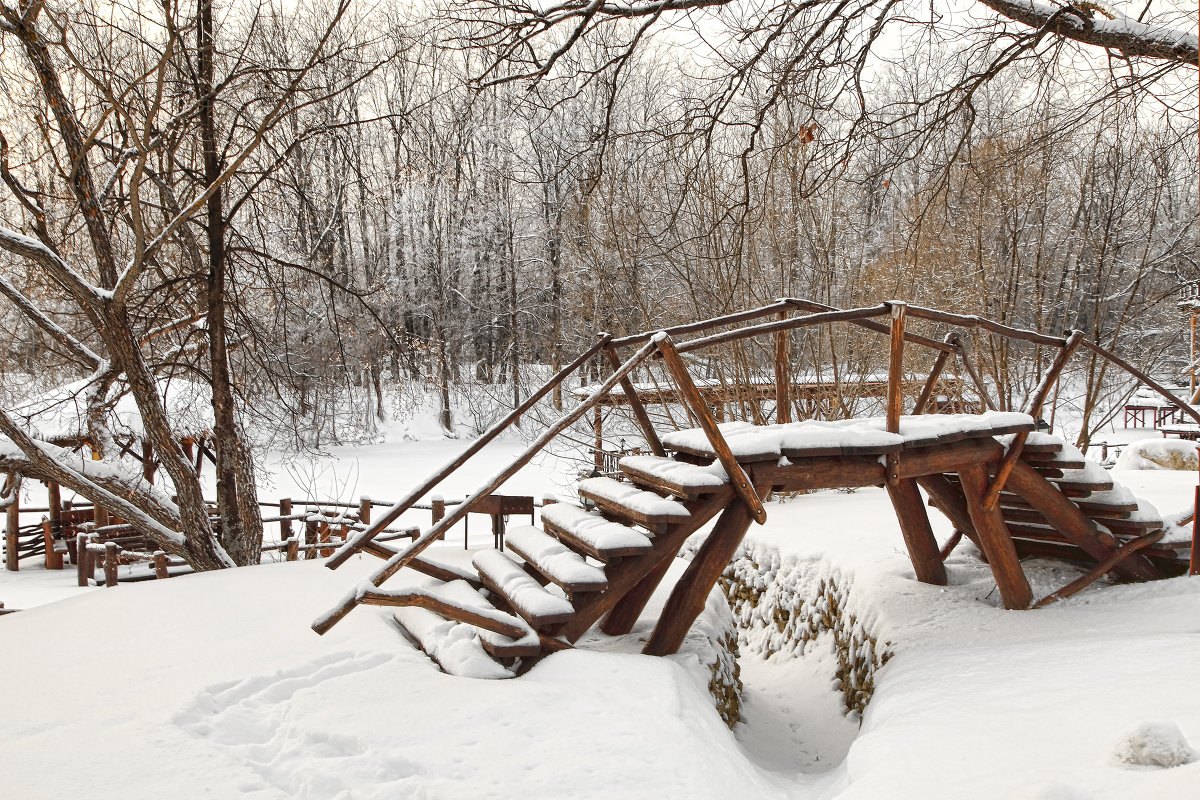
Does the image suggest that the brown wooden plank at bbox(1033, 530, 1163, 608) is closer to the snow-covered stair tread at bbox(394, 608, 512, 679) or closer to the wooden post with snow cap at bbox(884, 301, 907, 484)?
the wooden post with snow cap at bbox(884, 301, 907, 484)

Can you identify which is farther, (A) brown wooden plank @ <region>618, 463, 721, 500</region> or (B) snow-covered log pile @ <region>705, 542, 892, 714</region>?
(B) snow-covered log pile @ <region>705, 542, 892, 714</region>

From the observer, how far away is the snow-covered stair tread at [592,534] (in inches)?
151

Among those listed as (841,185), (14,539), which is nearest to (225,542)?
(841,185)

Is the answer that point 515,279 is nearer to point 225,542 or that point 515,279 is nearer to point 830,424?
point 225,542

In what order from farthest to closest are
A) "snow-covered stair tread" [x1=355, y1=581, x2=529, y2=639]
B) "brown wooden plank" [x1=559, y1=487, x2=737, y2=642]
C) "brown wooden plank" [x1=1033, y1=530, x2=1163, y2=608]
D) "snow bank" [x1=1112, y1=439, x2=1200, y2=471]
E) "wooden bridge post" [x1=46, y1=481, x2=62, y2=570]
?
"wooden bridge post" [x1=46, y1=481, x2=62, y2=570], "snow bank" [x1=1112, y1=439, x2=1200, y2=471], "brown wooden plank" [x1=1033, y1=530, x2=1163, y2=608], "brown wooden plank" [x1=559, y1=487, x2=737, y2=642], "snow-covered stair tread" [x1=355, y1=581, x2=529, y2=639]

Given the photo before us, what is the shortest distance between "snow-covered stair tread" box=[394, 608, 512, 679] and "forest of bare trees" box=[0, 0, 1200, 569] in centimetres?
345

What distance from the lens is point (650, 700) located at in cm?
323

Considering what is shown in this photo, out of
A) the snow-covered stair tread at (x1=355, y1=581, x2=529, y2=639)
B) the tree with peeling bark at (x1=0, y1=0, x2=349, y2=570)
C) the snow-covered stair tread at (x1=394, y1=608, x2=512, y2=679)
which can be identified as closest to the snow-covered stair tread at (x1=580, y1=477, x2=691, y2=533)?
the snow-covered stair tread at (x1=355, y1=581, x2=529, y2=639)

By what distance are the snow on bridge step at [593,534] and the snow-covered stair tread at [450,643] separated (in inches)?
28.8

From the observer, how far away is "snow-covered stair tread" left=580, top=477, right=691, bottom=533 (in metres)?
3.94

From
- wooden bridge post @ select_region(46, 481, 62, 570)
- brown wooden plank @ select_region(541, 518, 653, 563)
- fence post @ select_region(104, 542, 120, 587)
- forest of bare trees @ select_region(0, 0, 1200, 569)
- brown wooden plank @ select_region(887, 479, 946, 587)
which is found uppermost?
forest of bare trees @ select_region(0, 0, 1200, 569)

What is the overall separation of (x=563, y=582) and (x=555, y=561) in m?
0.27

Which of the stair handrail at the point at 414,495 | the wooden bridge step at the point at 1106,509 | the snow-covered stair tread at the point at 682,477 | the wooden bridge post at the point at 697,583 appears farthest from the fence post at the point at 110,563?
the wooden bridge step at the point at 1106,509

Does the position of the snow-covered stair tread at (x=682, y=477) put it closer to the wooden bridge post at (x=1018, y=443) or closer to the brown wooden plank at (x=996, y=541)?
the brown wooden plank at (x=996, y=541)
